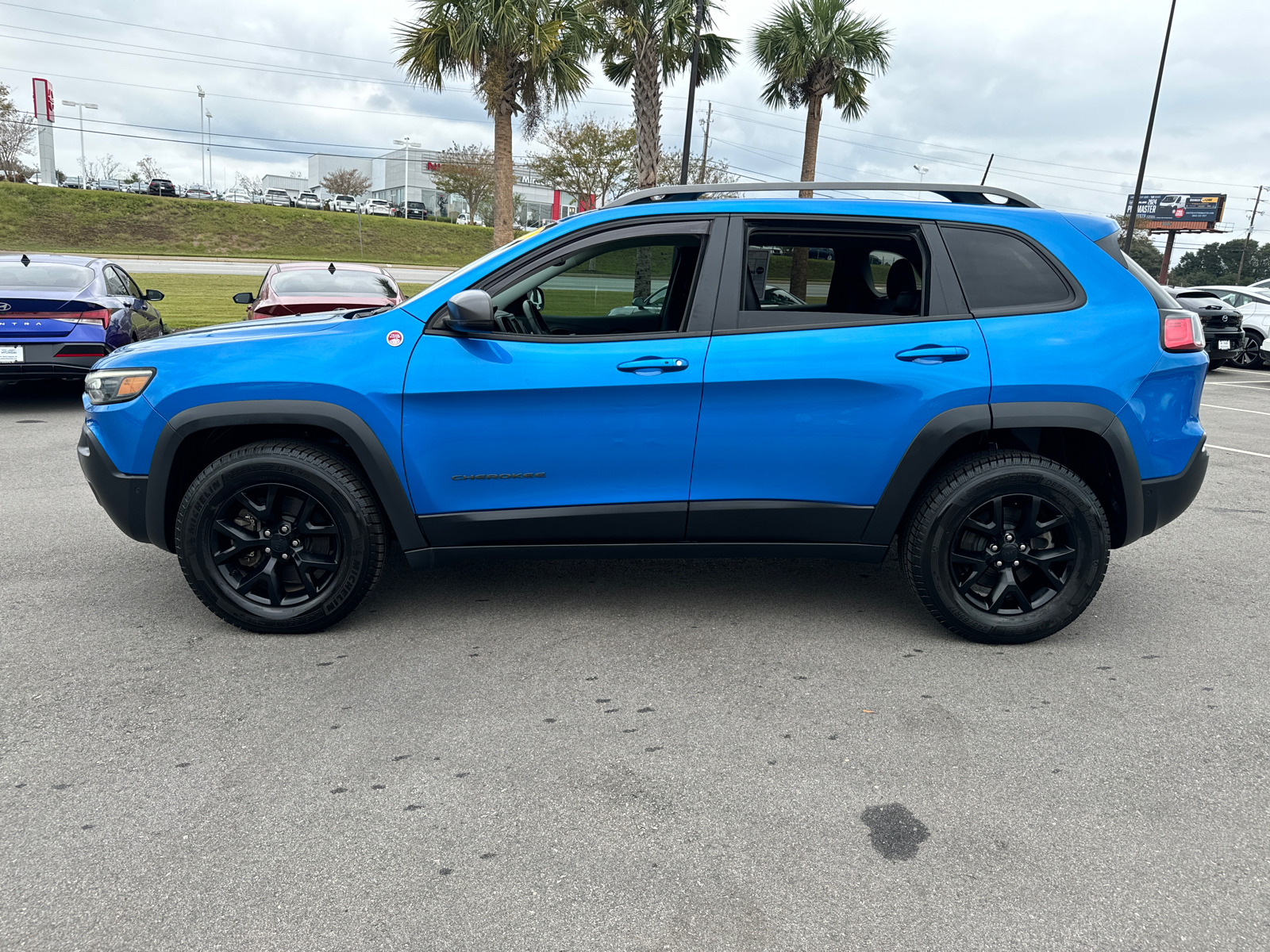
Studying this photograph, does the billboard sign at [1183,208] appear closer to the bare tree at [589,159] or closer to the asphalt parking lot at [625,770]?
the bare tree at [589,159]

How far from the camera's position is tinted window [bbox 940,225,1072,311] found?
3.75m

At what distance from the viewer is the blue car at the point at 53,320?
27.5 ft

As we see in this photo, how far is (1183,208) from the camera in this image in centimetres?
7650

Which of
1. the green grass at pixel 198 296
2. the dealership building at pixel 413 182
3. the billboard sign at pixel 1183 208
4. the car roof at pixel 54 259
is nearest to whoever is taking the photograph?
the car roof at pixel 54 259

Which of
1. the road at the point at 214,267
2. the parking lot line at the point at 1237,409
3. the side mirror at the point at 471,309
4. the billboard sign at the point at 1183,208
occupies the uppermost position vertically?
the billboard sign at the point at 1183,208

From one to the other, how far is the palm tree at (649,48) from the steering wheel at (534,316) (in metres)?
17.5

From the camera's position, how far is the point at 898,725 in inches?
125

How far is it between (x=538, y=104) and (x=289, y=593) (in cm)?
1802

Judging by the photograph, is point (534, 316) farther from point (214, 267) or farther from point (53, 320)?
point (214, 267)

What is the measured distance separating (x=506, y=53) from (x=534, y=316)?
16.7 meters

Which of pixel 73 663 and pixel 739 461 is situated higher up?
pixel 739 461

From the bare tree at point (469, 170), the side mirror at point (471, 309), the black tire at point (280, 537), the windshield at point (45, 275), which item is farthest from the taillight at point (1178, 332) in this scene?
the bare tree at point (469, 170)

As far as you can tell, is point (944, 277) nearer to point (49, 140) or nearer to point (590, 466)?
point (590, 466)

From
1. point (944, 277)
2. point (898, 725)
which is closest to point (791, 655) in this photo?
point (898, 725)
